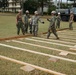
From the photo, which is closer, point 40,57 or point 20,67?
point 20,67

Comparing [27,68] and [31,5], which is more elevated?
[31,5]

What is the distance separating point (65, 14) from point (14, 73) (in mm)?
26740

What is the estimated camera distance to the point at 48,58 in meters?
7.97

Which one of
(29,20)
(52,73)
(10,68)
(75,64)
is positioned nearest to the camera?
(52,73)

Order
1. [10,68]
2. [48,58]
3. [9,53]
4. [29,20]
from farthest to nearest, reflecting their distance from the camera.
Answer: [29,20] < [9,53] < [48,58] < [10,68]

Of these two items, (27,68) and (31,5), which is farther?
(31,5)

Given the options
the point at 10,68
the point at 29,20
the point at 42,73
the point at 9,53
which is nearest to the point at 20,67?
the point at 10,68

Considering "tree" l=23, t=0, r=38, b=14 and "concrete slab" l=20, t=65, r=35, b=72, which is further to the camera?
"tree" l=23, t=0, r=38, b=14

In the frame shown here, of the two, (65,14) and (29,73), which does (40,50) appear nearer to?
(29,73)

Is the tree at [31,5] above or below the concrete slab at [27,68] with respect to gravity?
above

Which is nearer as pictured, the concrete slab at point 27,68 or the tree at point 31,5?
the concrete slab at point 27,68

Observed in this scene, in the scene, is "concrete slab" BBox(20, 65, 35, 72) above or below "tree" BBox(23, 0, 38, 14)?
below

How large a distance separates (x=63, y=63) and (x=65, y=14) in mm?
25456

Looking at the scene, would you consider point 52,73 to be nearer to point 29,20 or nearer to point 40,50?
point 40,50
